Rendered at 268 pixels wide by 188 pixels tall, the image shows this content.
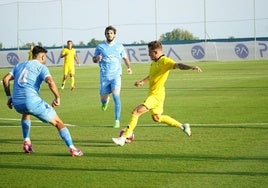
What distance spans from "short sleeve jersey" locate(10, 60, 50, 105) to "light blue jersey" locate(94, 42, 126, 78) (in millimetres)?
4206

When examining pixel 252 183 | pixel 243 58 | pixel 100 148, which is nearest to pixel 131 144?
pixel 100 148

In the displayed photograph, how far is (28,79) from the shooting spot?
877 cm

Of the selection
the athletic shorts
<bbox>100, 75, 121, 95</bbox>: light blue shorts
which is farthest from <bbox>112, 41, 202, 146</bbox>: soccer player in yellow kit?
the athletic shorts

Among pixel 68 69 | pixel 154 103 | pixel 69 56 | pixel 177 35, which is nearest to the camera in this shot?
pixel 154 103

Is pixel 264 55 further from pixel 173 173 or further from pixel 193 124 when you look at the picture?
pixel 173 173

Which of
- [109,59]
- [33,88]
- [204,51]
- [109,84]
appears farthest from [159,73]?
[204,51]

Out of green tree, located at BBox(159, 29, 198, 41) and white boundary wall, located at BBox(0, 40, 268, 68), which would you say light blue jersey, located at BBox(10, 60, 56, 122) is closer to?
white boundary wall, located at BBox(0, 40, 268, 68)

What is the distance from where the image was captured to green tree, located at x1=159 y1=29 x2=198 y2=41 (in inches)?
2218

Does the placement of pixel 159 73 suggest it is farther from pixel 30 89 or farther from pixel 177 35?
pixel 177 35

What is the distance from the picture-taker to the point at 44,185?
23.3 ft

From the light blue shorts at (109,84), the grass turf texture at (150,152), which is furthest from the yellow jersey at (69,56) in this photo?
the light blue shorts at (109,84)

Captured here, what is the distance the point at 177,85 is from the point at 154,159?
16649 millimetres

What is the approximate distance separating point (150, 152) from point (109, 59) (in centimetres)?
435

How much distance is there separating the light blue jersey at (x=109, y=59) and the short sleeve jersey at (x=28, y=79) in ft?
13.8
